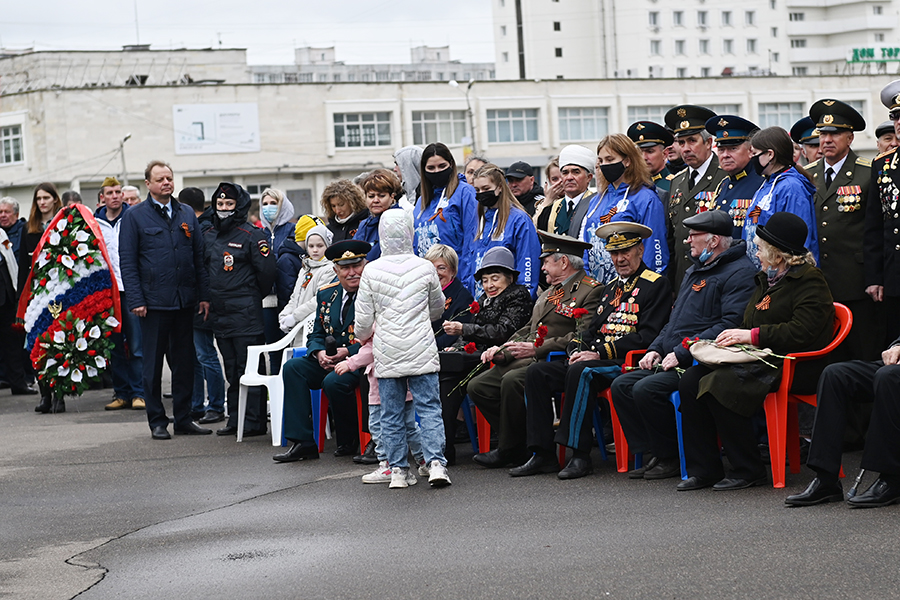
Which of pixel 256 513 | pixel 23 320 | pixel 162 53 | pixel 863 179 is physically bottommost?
pixel 256 513

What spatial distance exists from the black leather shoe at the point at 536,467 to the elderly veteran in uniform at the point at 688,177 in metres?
1.85

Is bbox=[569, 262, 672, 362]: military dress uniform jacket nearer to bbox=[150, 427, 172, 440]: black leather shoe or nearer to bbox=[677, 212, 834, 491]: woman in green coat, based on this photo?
bbox=[677, 212, 834, 491]: woman in green coat

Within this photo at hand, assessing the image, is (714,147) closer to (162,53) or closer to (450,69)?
(162,53)

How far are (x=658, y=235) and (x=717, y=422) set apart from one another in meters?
1.93

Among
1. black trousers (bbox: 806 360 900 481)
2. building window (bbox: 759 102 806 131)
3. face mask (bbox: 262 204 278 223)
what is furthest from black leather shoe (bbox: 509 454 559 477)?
building window (bbox: 759 102 806 131)

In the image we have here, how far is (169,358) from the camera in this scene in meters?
10.9

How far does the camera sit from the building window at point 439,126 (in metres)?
67.9

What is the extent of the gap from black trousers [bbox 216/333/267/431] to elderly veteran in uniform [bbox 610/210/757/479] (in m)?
4.07

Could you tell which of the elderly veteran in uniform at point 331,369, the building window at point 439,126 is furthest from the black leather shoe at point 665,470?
the building window at point 439,126

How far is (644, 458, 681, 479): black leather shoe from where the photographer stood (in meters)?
7.64

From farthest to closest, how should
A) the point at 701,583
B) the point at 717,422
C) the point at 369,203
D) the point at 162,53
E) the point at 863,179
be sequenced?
the point at 162,53
the point at 369,203
the point at 863,179
the point at 717,422
the point at 701,583

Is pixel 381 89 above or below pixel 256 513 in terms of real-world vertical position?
above

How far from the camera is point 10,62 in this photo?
79562 millimetres

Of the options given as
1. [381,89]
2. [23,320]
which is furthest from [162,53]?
[23,320]
